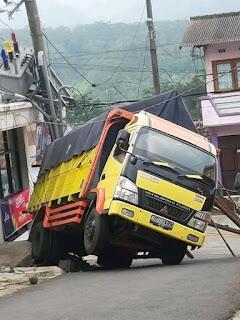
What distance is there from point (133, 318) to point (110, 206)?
4.92m

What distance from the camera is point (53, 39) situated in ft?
188

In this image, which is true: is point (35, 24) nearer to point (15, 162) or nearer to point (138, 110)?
point (15, 162)

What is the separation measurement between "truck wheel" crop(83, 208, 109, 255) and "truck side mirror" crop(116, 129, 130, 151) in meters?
1.29

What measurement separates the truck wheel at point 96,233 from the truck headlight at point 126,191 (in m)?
0.57

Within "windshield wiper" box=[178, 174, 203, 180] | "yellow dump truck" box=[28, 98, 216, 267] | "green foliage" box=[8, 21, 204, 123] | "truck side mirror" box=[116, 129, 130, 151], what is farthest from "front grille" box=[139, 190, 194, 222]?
"green foliage" box=[8, 21, 204, 123]

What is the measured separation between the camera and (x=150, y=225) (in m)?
11.3

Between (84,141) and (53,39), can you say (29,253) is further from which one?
(53,39)

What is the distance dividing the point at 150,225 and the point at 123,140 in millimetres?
1639

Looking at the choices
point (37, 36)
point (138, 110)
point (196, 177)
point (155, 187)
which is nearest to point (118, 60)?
point (37, 36)

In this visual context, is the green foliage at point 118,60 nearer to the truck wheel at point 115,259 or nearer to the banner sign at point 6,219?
the banner sign at point 6,219

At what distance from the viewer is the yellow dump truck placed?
11.3 m

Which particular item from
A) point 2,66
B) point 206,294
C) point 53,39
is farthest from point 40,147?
point 53,39

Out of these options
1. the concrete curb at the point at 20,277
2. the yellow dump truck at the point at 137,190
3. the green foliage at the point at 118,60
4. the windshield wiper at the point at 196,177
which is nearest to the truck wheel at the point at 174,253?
the yellow dump truck at the point at 137,190

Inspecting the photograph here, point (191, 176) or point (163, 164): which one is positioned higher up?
point (163, 164)
